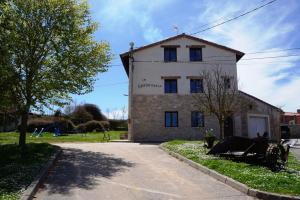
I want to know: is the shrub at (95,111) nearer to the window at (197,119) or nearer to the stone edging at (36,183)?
the window at (197,119)

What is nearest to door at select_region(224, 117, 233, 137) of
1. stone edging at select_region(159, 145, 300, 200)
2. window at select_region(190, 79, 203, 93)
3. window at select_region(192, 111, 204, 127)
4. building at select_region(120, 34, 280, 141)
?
building at select_region(120, 34, 280, 141)

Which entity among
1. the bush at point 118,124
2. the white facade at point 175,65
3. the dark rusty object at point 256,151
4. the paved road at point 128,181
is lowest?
the paved road at point 128,181

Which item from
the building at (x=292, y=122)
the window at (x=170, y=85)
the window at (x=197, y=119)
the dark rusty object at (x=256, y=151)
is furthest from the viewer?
the building at (x=292, y=122)

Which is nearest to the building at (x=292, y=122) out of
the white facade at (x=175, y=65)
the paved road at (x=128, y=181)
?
the white facade at (x=175, y=65)

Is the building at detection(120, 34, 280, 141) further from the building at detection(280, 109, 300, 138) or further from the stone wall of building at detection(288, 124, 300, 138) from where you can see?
the building at detection(280, 109, 300, 138)

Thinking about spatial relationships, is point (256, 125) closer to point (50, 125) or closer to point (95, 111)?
point (50, 125)

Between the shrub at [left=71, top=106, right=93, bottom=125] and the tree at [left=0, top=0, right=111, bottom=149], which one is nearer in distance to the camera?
the tree at [left=0, top=0, right=111, bottom=149]

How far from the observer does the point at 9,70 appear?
48.8 ft

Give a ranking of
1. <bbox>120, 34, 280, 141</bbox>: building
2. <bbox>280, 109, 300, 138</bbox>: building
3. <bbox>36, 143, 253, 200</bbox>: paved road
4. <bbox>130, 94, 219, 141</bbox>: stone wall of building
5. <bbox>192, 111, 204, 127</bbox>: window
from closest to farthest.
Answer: <bbox>36, 143, 253, 200</bbox>: paved road, <bbox>130, 94, 219, 141</bbox>: stone wall of building, <bbox>120, 34, 280, 141</bbox>: building, <bbox>192, 111, 204, 127</bbox>: window, <bbox>280, 109, 300, 138</bbox>: building

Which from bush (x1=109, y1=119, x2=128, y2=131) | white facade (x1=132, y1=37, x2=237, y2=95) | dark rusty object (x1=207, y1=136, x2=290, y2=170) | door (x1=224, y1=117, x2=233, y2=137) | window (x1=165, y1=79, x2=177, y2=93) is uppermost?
white facade (x1=132, y1=37, x2=237, y2=95)

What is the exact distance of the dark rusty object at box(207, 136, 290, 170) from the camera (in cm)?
1152

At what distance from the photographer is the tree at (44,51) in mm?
15805

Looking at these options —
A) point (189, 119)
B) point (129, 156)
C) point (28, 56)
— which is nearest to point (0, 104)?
point (28, 56)

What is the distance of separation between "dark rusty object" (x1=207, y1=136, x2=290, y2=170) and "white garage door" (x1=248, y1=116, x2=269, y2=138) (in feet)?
54.6
